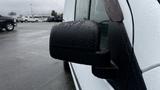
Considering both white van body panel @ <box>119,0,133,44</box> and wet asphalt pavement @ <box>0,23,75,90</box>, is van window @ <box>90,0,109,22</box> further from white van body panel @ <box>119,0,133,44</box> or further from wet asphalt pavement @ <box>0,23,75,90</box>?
wet asphalt pavement @ <box>0,23,75,90</box>

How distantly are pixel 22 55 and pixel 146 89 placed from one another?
10.2 meters

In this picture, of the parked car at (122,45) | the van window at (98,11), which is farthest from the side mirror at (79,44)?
the van window at (98,11)

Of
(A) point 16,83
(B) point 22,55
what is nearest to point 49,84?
(A) point 16,83

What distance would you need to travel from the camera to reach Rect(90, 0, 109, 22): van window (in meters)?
2.03

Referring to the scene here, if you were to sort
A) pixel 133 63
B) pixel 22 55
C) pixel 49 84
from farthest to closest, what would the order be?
pixel 22 55 → pixel 49 84 → pixel 133 63

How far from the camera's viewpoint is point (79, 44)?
4.70 feet

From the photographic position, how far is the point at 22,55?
1126 cm

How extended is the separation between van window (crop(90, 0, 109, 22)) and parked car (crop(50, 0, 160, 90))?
1.32 ft

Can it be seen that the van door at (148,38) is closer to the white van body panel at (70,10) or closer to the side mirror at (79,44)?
the side mirror at (79,44)

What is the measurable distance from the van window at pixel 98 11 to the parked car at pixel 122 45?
0.40 meters

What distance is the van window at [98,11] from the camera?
6.65 ft

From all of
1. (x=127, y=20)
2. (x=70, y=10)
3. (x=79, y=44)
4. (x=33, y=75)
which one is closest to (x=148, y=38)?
(x=127, y=20)

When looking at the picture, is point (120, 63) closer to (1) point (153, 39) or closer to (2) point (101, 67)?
(2) point (101, 67)

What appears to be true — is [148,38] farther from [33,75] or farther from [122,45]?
[33,75]
